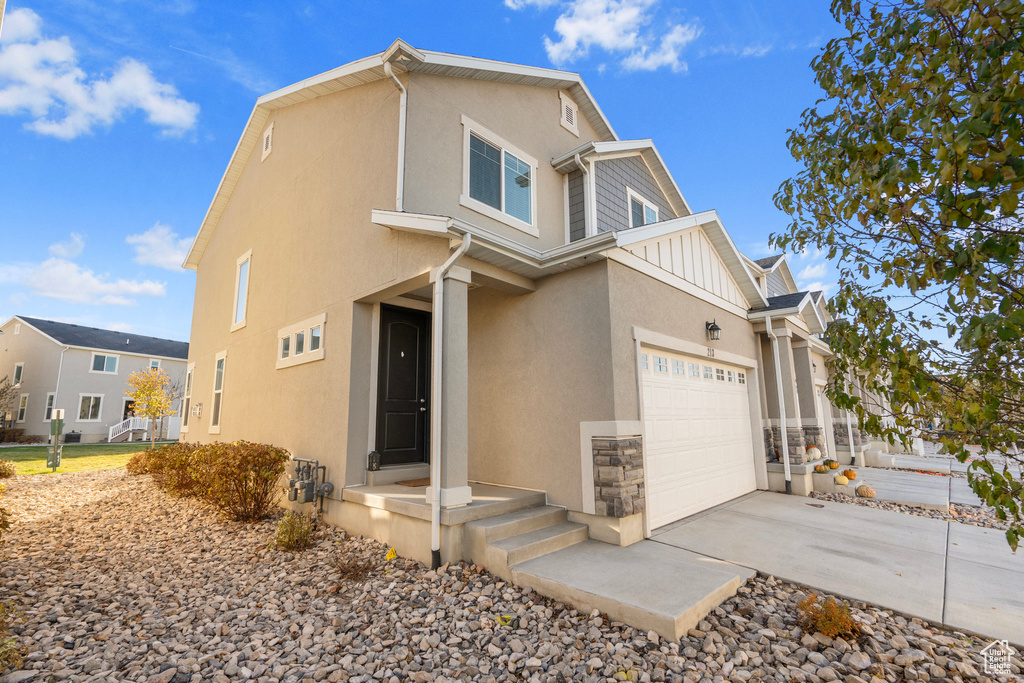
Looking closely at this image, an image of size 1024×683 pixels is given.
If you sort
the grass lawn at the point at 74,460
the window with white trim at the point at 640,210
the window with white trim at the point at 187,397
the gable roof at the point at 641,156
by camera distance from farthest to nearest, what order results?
the grass lawn at the point at 74,460 → the window with white trim at the point at 187,397 → the window with white trim at the point at 640,210 → the gable roof at the point at 641,156

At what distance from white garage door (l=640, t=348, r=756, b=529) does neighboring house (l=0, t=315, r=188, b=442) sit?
27.6 meters

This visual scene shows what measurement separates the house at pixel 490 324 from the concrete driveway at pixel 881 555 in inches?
29.7

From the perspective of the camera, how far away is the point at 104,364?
74.1 feet

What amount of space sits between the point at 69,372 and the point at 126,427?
357 cm

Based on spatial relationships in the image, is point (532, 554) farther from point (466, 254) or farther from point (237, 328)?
point (237, 328)

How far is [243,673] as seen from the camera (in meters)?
2.84

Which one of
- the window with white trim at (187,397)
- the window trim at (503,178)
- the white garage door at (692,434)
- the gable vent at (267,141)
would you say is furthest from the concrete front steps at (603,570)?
the window with white trim at (187,397)

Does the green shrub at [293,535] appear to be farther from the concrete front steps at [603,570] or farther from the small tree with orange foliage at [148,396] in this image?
the small tree with orange foliage at [148,396]

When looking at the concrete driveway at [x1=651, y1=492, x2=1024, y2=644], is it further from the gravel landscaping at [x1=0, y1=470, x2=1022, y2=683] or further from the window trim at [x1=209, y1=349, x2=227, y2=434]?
the window trim at [x1=209, y1=349, x2=227, y2=434]

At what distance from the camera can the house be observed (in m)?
5.03

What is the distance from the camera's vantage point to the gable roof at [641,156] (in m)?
7.71

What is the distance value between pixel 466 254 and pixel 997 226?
166 inches

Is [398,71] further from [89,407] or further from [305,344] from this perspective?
[89,407]

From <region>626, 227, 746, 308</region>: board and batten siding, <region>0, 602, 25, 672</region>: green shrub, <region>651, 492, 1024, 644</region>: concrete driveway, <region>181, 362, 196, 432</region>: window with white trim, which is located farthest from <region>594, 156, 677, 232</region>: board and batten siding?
<region>181, 362, 196, 432</region>: window with white trim
